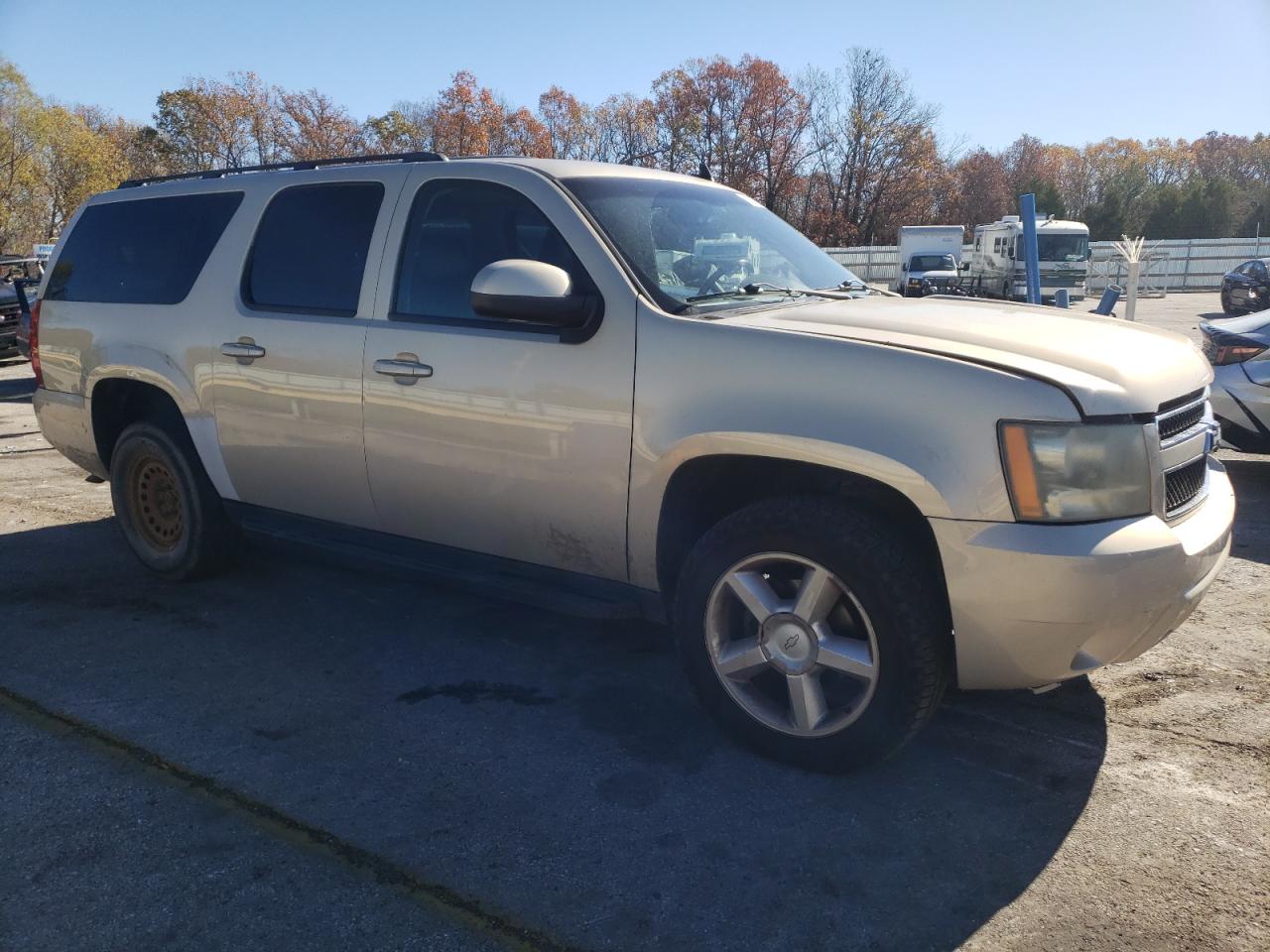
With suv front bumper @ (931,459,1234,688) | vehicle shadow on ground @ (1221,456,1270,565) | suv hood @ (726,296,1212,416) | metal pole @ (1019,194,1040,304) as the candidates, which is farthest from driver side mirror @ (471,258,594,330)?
metal pole @ (1019,194,1040,304)

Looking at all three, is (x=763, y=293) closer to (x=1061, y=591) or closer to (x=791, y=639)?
(x=791, y=639)

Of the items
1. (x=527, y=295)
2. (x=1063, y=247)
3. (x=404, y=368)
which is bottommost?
(x=404, y=368)

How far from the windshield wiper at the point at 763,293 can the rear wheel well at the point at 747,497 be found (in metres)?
0.63

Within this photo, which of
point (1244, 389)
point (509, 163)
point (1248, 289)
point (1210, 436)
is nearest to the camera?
point (1210, 436)

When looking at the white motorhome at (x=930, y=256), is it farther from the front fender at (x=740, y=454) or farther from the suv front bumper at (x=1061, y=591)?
the suv front bumper at (x=1061, y=591)

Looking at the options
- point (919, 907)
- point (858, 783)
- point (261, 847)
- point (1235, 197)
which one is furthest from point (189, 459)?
point (1235, 197)

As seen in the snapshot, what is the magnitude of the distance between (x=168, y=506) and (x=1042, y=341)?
13.9 ft

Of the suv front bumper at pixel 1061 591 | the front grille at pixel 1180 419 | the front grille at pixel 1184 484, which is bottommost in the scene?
the suv front bumper at pixel 1061 591

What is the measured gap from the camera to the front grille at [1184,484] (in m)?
2.94

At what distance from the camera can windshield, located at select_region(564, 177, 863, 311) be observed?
3.58 metres

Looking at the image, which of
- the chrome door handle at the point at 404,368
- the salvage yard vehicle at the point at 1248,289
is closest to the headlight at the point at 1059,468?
the chrome door handle at the point at 404,368

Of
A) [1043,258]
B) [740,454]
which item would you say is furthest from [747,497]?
[1043,258]

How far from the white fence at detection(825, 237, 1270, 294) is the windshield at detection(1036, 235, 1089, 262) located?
33.6ft

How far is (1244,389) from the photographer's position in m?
6.71
